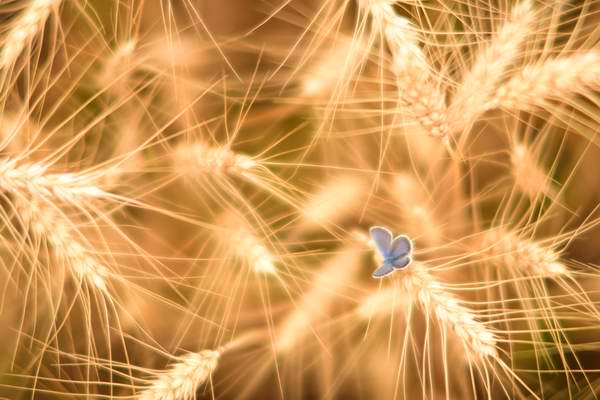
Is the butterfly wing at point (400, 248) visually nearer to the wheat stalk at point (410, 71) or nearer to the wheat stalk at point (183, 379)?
the wheat stalk at point (410, 71)

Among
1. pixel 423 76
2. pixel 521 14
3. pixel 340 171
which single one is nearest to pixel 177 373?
pixel 340 171

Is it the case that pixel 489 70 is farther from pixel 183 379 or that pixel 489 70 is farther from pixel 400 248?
pixel 183 379

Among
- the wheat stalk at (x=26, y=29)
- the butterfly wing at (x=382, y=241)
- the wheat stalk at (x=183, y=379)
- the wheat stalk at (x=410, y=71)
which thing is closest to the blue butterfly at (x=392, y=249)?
the butterfly wing at (x=382, y=241)

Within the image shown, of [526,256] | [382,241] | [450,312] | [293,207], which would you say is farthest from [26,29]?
[526,256]

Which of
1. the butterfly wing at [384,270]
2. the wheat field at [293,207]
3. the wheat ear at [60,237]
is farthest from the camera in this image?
the wheat field at [293,207]

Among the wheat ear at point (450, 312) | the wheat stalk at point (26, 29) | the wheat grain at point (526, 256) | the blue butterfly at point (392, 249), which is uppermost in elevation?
the wheat stalk at point (26, 29)
